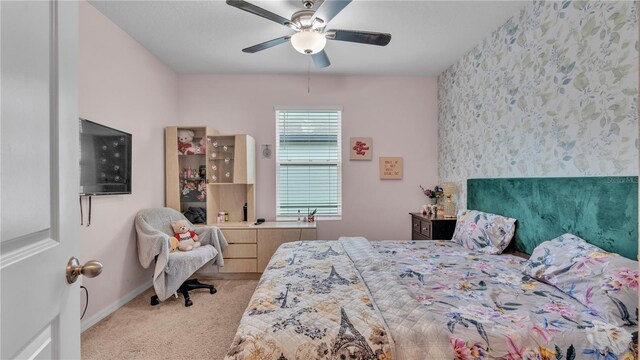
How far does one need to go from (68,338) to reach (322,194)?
335 cm

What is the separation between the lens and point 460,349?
47.5 inches

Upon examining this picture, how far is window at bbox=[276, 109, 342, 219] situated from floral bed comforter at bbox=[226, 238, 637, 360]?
2.08 meters

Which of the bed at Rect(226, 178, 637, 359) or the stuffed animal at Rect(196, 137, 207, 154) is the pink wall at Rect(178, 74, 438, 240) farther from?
the bed at Rect(226, 178, 637, 359)

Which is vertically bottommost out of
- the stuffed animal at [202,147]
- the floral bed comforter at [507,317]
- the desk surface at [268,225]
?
the floral bed comforter at [507,317]

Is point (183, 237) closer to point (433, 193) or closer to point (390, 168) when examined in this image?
point (390, 168)

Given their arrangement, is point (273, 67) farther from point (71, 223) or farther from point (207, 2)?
point (71, 223)

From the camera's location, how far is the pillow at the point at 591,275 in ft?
4.26

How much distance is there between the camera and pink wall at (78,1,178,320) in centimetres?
234

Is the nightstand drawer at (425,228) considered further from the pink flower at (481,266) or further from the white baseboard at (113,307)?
the white baseboard at (113,307)

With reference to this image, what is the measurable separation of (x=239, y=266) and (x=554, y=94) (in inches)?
138

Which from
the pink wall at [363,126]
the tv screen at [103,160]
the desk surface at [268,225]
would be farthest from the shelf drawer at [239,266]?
the tv screen at [103,160]

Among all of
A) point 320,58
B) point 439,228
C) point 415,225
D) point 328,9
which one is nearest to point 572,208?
point 439,228

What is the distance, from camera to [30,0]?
0.59 m

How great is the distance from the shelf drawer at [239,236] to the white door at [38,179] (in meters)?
2.67
